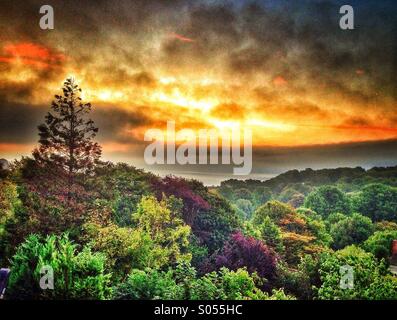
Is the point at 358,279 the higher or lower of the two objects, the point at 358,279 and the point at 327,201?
the lower

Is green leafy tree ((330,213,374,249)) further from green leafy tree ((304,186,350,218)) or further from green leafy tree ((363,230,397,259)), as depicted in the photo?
green leafy tree ((304,186,350,218))

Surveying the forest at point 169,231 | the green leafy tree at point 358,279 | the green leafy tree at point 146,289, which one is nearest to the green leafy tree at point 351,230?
the forest at point 169,231

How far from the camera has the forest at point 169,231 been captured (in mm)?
10805

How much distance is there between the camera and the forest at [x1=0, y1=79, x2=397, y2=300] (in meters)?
10.8

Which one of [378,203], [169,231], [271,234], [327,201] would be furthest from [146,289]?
[378,203]

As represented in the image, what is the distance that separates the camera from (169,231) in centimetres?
1226

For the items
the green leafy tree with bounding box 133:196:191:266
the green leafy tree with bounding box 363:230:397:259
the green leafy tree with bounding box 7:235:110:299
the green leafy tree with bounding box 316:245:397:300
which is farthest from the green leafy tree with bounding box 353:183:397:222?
the green leafy tree with bounding box 7:235:110:299

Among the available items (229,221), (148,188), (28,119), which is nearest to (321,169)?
(229,221)

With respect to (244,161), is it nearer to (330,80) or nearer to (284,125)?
(284,125)

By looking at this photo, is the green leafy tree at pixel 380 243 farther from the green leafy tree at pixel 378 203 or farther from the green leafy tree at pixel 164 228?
the green leafy tree at pixel 164 228

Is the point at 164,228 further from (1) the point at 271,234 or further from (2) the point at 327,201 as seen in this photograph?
(2) the point at 327,201

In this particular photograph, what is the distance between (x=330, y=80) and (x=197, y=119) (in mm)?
3581
